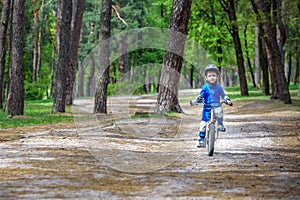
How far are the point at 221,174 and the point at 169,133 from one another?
7678 mm

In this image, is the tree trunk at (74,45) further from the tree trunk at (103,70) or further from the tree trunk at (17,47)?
the tree trunk at (17,47)

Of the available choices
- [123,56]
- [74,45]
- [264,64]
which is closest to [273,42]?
[264,64]

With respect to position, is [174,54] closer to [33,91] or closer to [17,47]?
[17,47]

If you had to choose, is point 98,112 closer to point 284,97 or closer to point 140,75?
point 284,97

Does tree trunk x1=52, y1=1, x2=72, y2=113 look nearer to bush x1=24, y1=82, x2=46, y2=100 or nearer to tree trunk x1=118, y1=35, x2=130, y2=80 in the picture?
bush x1=24, y1=82, x2=46, y2=100

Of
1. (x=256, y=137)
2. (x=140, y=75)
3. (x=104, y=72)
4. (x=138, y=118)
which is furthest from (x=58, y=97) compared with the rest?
(x=140, y=75)

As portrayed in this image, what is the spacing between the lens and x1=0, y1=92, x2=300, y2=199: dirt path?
7207 mm

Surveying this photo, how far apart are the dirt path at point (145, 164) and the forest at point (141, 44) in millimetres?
5418

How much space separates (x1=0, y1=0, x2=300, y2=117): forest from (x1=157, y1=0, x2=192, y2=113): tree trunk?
4cm

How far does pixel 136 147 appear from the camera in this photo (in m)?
12.7

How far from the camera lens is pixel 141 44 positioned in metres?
62.4

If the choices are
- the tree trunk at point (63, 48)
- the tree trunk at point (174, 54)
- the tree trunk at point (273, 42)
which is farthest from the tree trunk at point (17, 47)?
the tree trunk at point (273, 42)

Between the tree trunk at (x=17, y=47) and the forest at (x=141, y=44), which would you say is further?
the forest at (x=141, y=44)

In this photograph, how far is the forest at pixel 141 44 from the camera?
21516 mm
